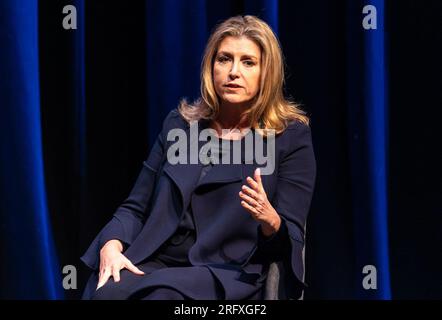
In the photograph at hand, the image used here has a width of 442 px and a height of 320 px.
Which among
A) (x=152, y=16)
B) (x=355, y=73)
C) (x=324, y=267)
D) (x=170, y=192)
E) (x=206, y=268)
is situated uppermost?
(x=152, y=16)

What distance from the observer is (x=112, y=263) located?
1.67m

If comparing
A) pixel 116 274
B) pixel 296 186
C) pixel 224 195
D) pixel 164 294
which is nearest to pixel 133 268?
pixel 116 274

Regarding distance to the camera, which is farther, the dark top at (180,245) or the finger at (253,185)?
the dark top at (180,245)

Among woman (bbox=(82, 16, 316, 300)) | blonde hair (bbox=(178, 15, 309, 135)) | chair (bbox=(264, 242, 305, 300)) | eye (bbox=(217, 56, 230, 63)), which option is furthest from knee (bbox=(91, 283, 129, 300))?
eye (bbox=(217, 56, 230, 63))

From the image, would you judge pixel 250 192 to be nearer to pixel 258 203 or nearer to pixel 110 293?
pixel 258 203

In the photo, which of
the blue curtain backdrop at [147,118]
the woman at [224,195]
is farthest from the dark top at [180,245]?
the blue curtain backdrop at [147,118]

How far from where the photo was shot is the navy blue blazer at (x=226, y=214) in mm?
1663

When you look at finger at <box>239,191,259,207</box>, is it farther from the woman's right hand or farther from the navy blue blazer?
the woman's right hand

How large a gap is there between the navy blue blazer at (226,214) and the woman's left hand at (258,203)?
69 millimetres
